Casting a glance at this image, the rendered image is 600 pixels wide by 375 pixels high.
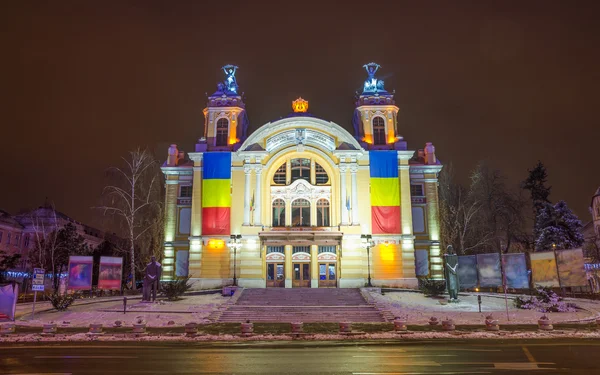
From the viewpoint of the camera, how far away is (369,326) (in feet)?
73.0

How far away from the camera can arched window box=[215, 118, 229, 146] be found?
44.5 meters

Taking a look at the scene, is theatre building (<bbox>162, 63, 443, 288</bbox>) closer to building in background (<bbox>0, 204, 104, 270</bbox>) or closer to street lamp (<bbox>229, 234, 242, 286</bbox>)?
street lamp (<bbox>229, 234, 242, 286</bbox>)

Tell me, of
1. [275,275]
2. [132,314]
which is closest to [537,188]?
[275,275]

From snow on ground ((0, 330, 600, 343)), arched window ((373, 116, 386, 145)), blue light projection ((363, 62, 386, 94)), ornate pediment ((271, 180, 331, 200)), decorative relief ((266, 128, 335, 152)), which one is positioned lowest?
snow on ground ((0, 330, 600, 343))

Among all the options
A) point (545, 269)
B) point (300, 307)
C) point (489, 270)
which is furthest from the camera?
point (300, 307)

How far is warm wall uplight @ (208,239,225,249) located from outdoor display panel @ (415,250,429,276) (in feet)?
58.4

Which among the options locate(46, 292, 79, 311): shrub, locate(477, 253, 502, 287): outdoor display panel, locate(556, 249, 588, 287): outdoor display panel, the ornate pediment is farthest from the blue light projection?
locate(46, 292, 79, 311): shrub

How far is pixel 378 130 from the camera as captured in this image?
4409cm

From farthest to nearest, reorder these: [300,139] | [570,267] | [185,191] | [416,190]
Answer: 1. [185,191]
2. [416,190]
3. [300,139]
4. [570,267]

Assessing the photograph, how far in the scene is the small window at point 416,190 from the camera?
42.6m

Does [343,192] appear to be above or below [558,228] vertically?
above

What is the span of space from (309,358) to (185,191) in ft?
106

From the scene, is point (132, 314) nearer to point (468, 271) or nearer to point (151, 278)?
point (151, 278)

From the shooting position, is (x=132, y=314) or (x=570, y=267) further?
(x=132, y=314)
